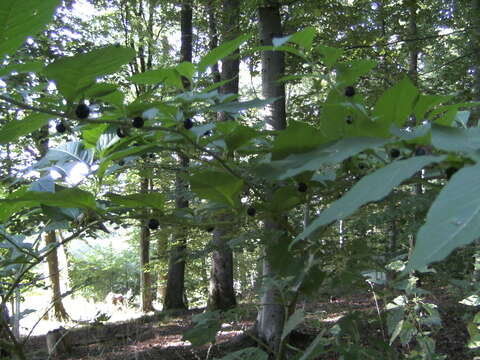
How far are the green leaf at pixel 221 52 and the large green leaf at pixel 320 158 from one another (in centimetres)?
30

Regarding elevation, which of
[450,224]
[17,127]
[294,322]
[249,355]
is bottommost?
[249,355]

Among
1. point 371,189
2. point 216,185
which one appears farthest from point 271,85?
point 371,189

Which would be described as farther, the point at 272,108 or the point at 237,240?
the point at 272,108

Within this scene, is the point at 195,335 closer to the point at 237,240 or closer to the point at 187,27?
the point at 237,240

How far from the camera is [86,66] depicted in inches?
24.4

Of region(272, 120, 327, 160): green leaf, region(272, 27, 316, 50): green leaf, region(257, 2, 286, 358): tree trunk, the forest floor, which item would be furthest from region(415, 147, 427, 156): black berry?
the forest floor

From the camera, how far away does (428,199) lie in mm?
983

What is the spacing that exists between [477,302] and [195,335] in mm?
2520

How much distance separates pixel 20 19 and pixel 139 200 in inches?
19.6

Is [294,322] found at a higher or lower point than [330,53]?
lower

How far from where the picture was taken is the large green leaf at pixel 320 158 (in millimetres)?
500

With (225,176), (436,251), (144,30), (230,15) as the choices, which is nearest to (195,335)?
(225,176)

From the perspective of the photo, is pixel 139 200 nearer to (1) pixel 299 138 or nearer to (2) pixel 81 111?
(2) pixel 81 111

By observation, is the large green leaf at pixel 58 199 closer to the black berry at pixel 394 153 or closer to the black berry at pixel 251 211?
the black berry at pixel 251 211
